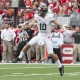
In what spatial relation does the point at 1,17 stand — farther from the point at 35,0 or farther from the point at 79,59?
the point at 79,59

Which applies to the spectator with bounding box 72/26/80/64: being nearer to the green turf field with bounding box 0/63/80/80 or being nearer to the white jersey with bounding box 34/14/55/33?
the green turf field with bounding box 0/63/80/80

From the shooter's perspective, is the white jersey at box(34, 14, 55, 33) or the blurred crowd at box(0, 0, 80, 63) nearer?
the white jersey at box(34, 14, 55, 33)

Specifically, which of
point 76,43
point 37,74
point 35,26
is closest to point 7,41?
point 35,26

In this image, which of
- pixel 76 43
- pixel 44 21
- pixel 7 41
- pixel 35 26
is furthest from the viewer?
pixel 7 41

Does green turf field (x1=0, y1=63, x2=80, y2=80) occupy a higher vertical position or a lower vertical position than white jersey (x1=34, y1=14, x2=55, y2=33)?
lower

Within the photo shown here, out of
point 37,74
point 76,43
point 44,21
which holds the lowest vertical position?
point 76,43

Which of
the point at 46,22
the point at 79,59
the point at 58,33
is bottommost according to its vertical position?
the point at 79,59

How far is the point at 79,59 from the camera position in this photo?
62.7 feet

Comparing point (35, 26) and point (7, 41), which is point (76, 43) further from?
point (7, 41)

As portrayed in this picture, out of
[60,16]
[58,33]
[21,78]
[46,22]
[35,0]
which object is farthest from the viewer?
[35,0]

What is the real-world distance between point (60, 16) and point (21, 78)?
1003 cm

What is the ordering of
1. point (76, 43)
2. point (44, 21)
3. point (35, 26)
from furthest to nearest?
point (35, 26) < point (76, 43) < point (44, 21)

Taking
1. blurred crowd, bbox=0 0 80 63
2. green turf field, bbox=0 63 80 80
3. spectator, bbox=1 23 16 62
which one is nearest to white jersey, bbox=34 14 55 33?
green turf field, bbox=0 63 80 80

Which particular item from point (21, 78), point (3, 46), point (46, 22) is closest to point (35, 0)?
point (3, 46)
